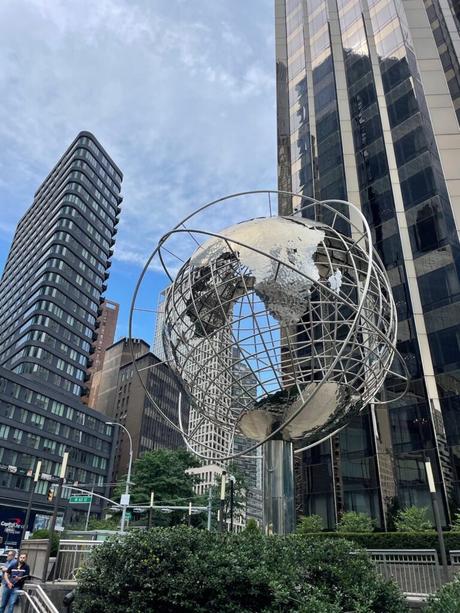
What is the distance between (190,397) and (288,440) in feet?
8.42

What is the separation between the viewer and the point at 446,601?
542 centimetres

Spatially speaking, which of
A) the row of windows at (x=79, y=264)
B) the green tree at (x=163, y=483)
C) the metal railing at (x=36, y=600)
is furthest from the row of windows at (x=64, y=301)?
the metal railing at (x=36, y=600)

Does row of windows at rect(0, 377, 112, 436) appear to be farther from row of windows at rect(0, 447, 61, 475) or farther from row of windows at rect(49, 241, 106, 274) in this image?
row of windows at rect(49, 241, 106, 274)

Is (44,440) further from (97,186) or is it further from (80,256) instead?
(97,186)

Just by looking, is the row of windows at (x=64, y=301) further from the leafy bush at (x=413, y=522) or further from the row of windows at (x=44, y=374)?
the leafy bush at (x=413, y=522)

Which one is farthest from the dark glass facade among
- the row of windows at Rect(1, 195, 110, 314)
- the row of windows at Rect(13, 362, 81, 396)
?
the row of windows at Rect(1, 195, 110, 314)

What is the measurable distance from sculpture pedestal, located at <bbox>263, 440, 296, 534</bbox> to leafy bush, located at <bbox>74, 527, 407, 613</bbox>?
2.20m

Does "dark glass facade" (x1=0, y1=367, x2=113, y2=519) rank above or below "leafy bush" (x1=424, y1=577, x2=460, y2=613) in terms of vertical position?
above

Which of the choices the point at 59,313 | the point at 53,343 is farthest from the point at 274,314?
the point at 59,313

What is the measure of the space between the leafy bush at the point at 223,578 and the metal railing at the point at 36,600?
821 millimetres

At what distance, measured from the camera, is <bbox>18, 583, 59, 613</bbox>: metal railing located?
7409 millimetres

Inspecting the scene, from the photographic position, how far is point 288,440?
10.2 meters

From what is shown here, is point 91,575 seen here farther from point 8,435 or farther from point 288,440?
point 8,435

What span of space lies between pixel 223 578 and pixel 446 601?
276cm
